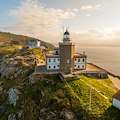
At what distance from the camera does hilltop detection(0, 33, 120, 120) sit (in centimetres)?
4638

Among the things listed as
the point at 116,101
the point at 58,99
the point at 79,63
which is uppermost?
the point at 79,63

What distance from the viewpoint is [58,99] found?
50.3 meters

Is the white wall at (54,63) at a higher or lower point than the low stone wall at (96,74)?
higher

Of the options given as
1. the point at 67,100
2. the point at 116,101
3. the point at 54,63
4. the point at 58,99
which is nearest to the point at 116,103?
the point at 116,101

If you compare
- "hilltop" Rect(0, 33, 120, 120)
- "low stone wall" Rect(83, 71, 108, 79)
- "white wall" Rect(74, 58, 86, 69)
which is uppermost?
"white wall" Rect(74, 58, 86, 69)

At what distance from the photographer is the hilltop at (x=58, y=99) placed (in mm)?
46375

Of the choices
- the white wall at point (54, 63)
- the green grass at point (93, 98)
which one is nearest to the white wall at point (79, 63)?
the white wall at point (54, 63)

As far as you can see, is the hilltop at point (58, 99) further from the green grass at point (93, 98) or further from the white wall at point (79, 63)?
the white wall at point (79, 63)

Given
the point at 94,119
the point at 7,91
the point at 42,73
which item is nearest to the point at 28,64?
the point at 7,91

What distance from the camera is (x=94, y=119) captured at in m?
43.8

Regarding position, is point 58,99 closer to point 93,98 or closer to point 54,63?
point 93,98

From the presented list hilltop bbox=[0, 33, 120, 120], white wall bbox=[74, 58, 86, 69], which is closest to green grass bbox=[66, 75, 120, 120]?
hilltop bbox=[0, 33, 120, 120]

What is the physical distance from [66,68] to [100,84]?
9.27 m

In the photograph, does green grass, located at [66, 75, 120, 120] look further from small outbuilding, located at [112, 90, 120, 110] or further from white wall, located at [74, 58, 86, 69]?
white wall, located at [74, 58, 86, 69]
